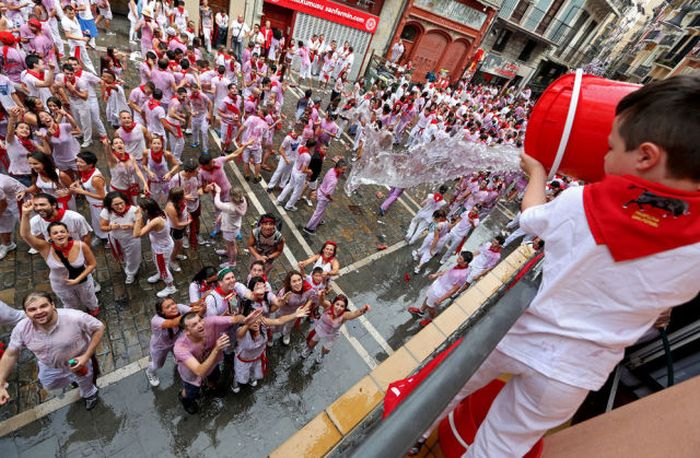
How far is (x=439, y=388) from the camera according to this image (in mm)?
902

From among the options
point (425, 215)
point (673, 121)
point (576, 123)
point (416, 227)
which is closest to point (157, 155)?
point (425, 215)

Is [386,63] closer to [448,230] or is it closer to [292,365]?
[448,230]

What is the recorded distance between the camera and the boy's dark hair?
1.20 m

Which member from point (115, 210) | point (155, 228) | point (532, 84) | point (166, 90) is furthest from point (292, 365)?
point (532, 84)

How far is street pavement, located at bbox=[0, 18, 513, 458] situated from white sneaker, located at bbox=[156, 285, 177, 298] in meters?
0.12

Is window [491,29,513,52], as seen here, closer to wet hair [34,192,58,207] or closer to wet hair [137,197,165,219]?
wet hair [137,197,165,219]

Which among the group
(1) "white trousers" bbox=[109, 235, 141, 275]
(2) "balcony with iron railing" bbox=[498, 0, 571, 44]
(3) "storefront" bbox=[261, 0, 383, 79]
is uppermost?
(2) "balcony with iron railing" bbox=[498, 0, 571, 44]

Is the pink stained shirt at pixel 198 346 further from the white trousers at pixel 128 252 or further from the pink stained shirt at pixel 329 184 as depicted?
the pink stained shirt at pixel 329 184

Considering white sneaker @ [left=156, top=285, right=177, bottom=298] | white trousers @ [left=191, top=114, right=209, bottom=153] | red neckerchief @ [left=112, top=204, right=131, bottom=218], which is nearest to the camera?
red neckerchief @ [left=112, top=204, right=131, bottom=218]

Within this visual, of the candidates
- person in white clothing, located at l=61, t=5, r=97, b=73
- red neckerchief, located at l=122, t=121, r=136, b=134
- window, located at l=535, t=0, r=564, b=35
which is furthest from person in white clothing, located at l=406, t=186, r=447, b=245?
window, located at l=535, t=0, r=564, b=35

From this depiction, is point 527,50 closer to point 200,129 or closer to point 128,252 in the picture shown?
point 200,129

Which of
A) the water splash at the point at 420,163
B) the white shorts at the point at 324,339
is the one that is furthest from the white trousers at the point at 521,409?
the water splash at the point at 420,163

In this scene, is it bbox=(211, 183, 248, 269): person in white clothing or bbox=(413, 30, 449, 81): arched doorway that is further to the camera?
bbox=(413, 30, 449, 81): arched doorway

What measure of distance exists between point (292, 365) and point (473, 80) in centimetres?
3056
